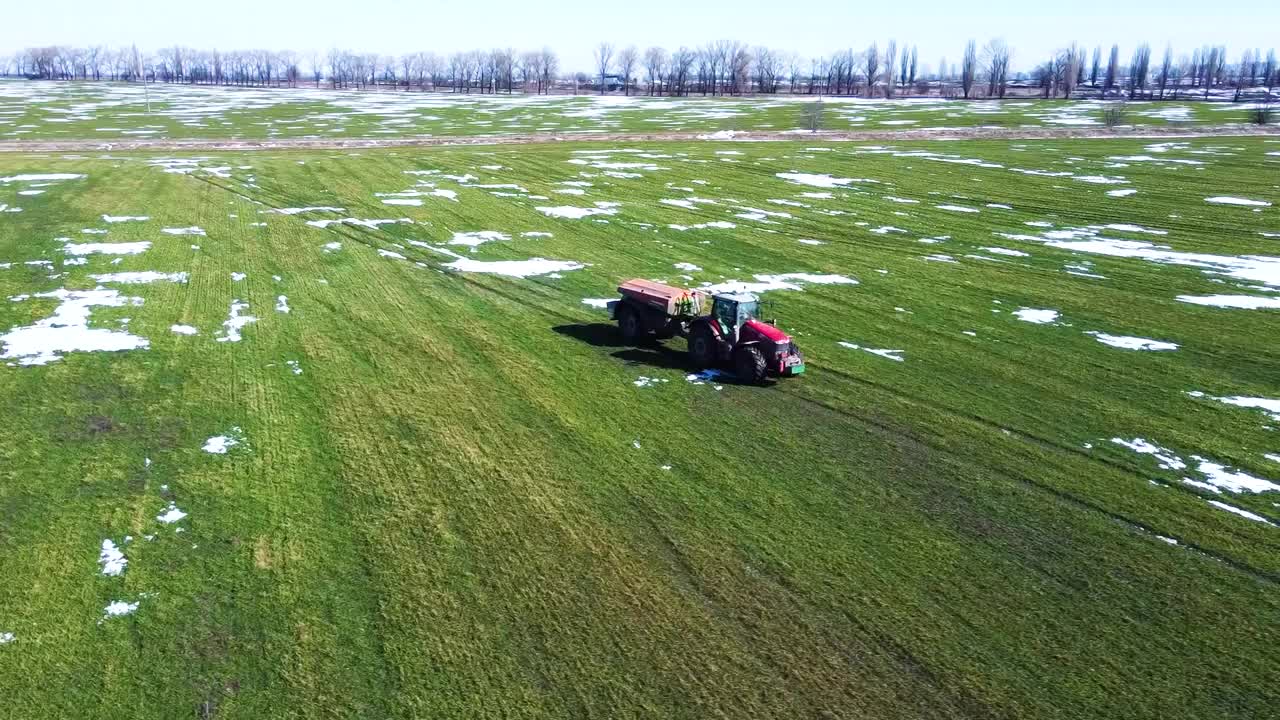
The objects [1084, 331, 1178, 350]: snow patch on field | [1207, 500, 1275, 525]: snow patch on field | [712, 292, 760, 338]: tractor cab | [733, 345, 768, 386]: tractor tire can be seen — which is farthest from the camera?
[1084, 331, 1178, 350]: snow patch on field

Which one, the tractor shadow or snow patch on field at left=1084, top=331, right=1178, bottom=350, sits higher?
snow patch on field at left=1084, top=331, right=1178, bottom=350

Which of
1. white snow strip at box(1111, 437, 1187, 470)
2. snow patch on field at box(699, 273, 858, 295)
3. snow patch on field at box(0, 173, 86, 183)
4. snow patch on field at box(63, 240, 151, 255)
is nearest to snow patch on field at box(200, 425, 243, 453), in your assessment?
snow patch on field at box(699, 273, 858, 295)

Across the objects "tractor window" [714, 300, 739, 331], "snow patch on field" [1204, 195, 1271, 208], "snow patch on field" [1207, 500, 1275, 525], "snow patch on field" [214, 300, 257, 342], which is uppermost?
"snow patch on field" [1204, 195, 1271, 208]

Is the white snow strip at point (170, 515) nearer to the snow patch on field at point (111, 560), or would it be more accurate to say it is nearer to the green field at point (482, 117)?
the snow patch on field at point (111, 560)

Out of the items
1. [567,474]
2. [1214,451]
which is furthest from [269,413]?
[1214,451]

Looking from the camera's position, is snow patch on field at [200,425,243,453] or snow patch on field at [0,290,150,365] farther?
snow patch on field at [0,290,150,365]

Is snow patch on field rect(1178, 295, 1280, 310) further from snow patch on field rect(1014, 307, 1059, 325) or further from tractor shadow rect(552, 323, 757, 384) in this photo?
tractor shadow rect(552, 323, 757, 384)

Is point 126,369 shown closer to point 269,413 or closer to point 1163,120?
point 269,413

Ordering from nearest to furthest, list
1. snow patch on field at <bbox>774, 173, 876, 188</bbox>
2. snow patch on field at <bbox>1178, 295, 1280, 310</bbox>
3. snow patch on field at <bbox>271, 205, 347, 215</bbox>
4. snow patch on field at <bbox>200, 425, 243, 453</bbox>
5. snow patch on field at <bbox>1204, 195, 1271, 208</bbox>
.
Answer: snow patch on field at <bbox>200, 425, 243, 453</bbox> → snow patch on field at <bbox>1178, 295, 1280, 310</bbox> → snow patch on field at <bbox>271, 205, 347, 215</bbox> → snow patch on field at <bbox>1204, 195, 1271, 208</bbox> → snow patch on field at <bbox>774, 173, 876, 188</bbox>
